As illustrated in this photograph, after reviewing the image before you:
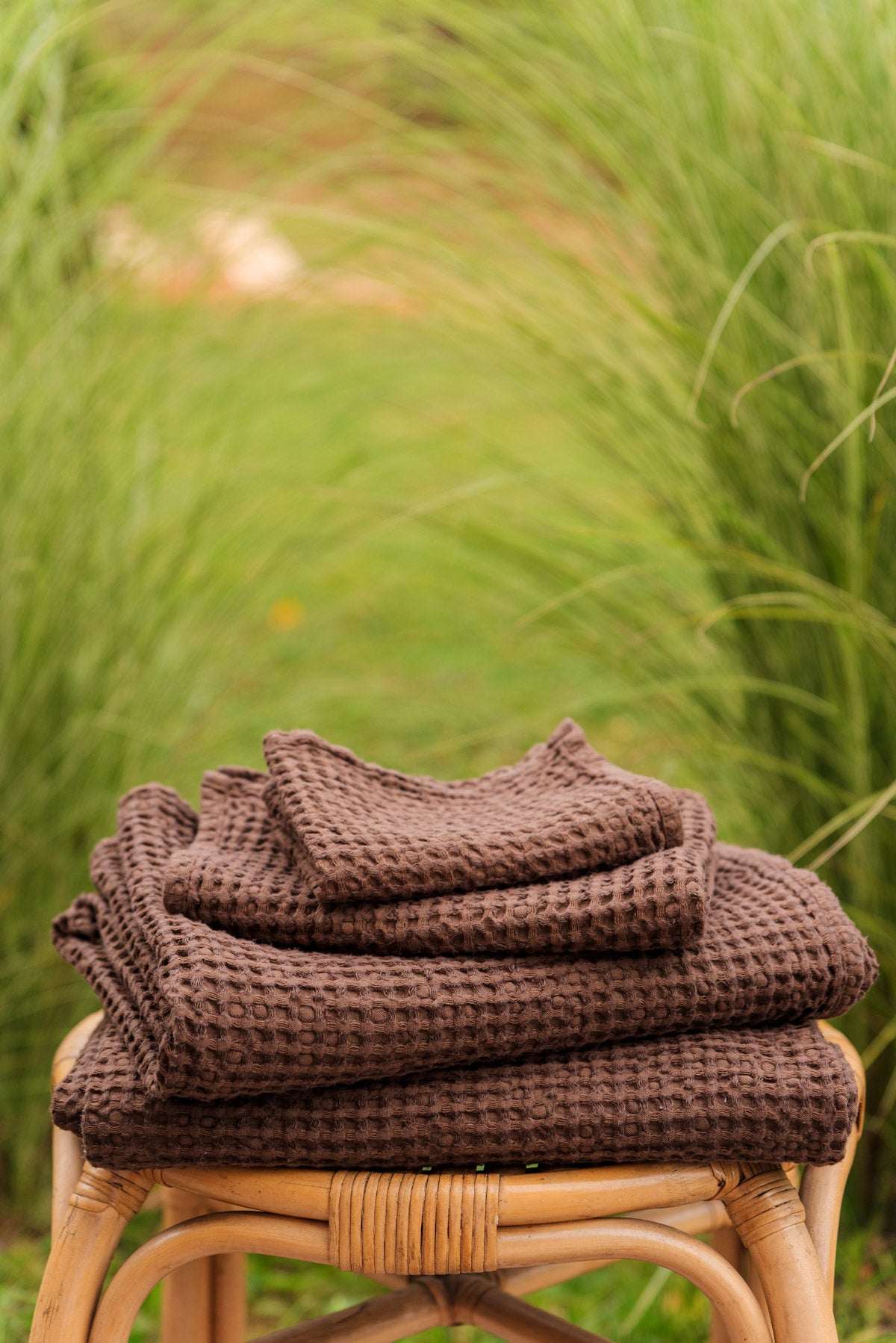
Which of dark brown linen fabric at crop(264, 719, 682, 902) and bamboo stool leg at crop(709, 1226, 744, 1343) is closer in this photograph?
dark brown linen fabric at crop(264, 719, 682, 902)

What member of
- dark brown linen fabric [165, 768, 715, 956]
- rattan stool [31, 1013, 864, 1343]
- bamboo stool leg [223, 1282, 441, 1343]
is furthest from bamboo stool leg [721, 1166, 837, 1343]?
bamboo stool leg [223, 1282, 441, 1343]

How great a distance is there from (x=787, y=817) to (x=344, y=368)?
2.23 ft

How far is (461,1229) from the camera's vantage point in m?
0.55

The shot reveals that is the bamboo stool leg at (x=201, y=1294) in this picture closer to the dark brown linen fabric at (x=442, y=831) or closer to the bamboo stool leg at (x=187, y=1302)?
the bamboo stool leg at (x=187, y=1302)

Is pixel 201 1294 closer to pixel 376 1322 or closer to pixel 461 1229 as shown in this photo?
pixel 376 1322

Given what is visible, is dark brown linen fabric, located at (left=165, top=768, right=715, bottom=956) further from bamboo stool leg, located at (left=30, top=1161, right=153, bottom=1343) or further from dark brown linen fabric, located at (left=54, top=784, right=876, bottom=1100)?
bamboo stool leg, located at (left=30, top=1161, right=153, bottom=1343)

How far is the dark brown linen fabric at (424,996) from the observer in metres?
0.52

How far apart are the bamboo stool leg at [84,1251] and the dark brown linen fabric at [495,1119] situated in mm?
45

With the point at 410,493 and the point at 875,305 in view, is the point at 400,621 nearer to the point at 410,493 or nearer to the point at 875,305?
the point at 410,493

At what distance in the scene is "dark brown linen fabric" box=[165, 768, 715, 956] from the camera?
0.55 metres

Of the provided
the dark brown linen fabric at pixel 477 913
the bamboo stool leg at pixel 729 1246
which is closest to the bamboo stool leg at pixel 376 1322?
the bamboo stool leg at pixel 729 1246

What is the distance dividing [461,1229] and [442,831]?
Answer: 169 mm

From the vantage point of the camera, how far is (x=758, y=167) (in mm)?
974

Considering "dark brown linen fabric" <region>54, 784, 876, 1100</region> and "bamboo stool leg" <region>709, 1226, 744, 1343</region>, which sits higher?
"dark brown linen fabric" <region>54, 784, 876, 1100</region>
